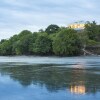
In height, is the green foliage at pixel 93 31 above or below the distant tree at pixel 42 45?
above

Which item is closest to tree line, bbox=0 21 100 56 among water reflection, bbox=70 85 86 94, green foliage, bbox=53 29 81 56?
green foliage, bbox=53 29 81 56

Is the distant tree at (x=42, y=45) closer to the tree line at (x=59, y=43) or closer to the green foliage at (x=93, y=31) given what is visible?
the tree line at (x=59, y=43)

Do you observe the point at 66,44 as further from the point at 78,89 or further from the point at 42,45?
the point at 78,89

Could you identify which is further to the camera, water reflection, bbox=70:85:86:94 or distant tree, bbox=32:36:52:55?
distant tree, bbox=32:36:52:55

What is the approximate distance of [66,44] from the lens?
488 feet

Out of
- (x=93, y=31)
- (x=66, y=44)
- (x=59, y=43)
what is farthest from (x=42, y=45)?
(x=93, y=31)

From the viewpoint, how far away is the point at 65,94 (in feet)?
72.9

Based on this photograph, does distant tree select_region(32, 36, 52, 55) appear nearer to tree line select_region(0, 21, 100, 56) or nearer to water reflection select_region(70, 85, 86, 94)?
tree line select_region(0, 21, 100, 56)

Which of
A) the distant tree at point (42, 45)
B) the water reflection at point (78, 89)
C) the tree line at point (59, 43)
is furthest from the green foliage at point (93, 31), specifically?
the water reflection at point (78, 89)

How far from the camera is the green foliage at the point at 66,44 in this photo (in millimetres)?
147000

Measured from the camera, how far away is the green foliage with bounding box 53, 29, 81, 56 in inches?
5787

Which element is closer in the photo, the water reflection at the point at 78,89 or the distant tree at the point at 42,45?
the water reflection at the point at 78,89

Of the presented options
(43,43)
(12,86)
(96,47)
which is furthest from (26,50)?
(12,86)

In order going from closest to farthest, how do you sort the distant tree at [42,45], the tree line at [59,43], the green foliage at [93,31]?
the tree line at [59,43] < the distant tree at [42,45] < the green foliage at [93,31]
